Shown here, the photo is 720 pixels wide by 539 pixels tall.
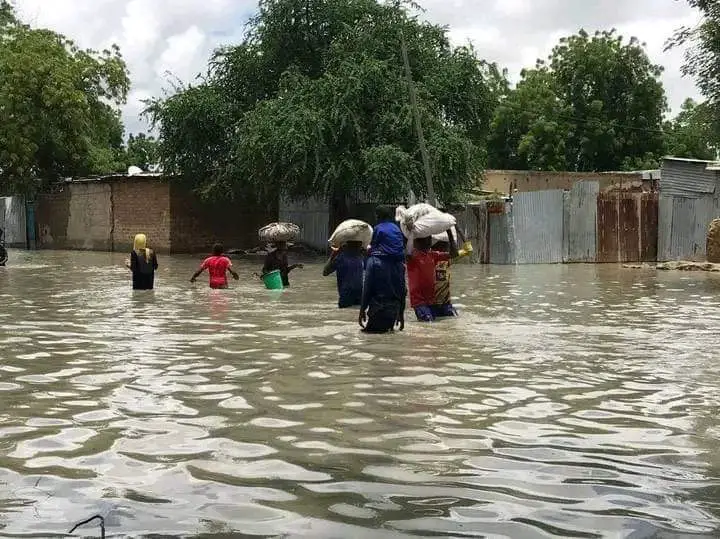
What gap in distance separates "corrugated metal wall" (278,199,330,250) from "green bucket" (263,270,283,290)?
50.2ft

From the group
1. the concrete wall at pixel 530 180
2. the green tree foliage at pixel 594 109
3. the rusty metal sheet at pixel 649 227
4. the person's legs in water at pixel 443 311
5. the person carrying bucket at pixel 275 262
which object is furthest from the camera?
the green tree foliage at pixel 594 109

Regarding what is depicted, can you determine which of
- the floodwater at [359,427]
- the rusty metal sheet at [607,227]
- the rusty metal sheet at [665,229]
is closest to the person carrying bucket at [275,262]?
the floodwater at [359,427]

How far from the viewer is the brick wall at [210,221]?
3334 cm

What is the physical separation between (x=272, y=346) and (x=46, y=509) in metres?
5.26

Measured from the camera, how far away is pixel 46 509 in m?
4.05

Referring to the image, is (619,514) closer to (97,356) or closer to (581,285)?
(97,356)

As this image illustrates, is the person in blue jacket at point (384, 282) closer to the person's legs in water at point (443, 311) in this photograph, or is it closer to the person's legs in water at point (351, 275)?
the person's legs in water at point (443, 311)

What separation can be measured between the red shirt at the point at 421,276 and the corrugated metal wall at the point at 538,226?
14.4 m

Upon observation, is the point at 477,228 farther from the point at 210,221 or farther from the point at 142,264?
the point at 142,264

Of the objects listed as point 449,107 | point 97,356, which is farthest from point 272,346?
point 449,107

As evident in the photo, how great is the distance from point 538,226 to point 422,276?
14938 millimetres

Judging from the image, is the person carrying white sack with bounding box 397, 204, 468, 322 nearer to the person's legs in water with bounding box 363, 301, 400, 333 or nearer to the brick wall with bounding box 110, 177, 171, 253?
the person's legs in water with bounding box 363, 301, 400, 333

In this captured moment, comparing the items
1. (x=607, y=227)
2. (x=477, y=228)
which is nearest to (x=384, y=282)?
Answer: (x=477, y=228)

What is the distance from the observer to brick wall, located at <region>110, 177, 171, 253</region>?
110 feet
